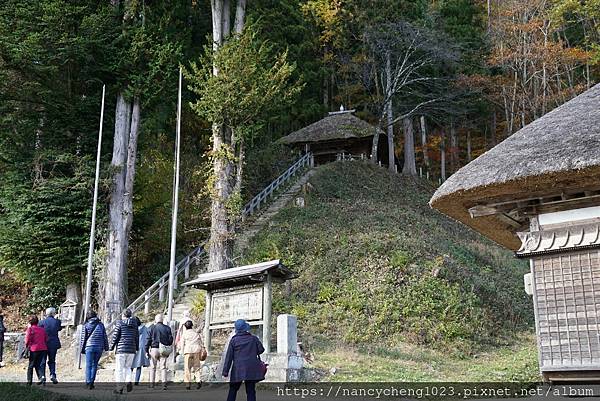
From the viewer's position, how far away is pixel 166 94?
76.7ft

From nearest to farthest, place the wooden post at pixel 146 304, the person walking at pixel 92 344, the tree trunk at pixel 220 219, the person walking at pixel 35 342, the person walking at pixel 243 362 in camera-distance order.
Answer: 1. the person walking at pixel 243 362
2. the person walking at pixel 92 344
3. the person walking at pixel 35 342
4. the tree trunk at pixel 220 219
5. the wooden post at pixel 146 304

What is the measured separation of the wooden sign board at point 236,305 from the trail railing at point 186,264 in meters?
6.38

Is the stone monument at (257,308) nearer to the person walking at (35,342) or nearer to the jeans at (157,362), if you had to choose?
the jeans at (157,362)

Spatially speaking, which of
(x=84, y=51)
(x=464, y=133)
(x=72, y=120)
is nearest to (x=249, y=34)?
(x=84, y=51)

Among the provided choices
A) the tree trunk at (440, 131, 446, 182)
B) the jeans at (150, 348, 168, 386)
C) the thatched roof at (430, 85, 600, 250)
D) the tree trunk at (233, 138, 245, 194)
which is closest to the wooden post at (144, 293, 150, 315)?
the tree trunk at (233, 138, 245, 194)

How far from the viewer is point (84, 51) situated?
71.6ft

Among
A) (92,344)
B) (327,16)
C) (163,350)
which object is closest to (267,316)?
(163,350)

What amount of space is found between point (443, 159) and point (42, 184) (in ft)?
79.7

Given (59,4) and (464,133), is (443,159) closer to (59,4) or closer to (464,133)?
(464,133)

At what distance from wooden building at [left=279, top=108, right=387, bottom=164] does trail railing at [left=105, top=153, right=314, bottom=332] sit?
1.61 metres

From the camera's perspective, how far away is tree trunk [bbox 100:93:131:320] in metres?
20.9

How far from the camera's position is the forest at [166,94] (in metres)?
21.0

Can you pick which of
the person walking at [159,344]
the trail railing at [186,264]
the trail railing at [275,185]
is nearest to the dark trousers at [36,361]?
the person walking at [159,344]

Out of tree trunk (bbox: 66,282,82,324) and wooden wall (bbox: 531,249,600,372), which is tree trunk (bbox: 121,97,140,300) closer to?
tree trunk (bbox: 66,282,82,324)
